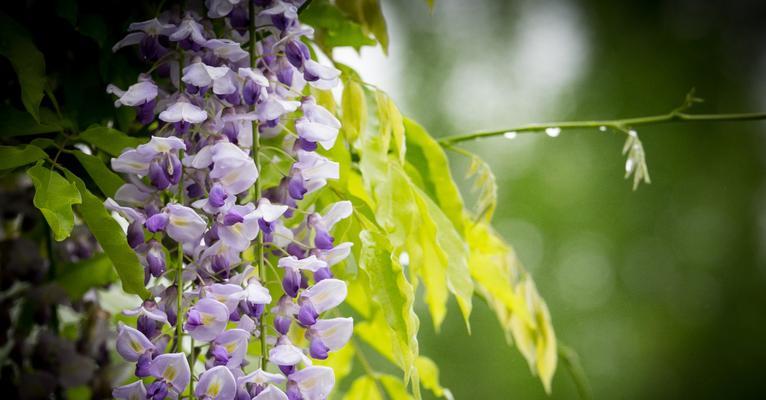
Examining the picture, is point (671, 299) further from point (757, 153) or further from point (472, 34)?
point (472, 34)

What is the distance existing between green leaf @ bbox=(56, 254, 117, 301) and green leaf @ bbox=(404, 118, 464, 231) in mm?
321

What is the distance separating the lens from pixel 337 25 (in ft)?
2.26

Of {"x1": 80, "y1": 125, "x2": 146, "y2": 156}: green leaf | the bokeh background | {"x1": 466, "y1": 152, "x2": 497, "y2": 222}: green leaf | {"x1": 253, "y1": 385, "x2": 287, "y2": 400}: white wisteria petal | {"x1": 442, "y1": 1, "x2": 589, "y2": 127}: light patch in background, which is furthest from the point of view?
{"x1": 442, "y1": 1, "x2": 589, "y2": 127}: light patch in background

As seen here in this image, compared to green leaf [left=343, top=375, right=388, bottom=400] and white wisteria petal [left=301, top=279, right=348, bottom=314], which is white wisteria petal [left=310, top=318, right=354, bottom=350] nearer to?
white wisteria petal [left=301, top=279, right=348, bottom=314]

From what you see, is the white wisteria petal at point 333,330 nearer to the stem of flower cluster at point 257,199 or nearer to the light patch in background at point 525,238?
the stem of flower cluster at point 257,199

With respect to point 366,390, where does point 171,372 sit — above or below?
above

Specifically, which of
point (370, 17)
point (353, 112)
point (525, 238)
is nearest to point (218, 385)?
point (353, 112)

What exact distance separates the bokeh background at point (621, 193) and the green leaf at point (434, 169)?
4.83 meters

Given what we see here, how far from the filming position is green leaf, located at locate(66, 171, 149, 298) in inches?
19.0

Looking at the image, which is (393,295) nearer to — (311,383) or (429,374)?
(311,383)

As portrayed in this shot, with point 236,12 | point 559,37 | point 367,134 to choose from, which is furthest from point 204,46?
point 559,37

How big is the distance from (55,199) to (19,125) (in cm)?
11

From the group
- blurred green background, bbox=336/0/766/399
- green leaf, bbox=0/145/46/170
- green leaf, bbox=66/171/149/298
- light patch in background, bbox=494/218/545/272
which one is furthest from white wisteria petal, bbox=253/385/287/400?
light patch in background, bbox=494/218/545/272

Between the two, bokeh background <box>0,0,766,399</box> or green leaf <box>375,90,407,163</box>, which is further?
bokeh background <box>0,0,766,399</box>
